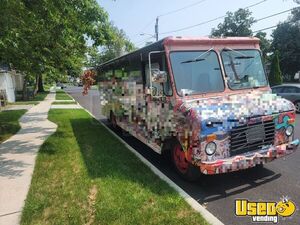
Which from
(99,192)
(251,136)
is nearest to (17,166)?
(99,192)

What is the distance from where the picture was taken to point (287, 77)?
48.8m

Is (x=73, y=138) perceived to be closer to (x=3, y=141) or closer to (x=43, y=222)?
(x=3, y=141)

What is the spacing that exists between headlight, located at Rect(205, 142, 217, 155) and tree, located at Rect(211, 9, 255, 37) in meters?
64.2

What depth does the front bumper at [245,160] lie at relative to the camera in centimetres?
516

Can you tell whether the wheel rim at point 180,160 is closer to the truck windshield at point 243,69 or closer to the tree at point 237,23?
the truck windshield at point 243,69

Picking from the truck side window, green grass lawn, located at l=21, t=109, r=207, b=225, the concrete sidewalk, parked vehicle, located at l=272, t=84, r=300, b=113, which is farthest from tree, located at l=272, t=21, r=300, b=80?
the truck side window

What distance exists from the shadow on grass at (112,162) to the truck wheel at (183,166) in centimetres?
54

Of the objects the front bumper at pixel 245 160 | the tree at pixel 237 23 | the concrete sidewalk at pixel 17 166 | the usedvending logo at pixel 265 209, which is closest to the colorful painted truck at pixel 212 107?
the front bumper at pixel 245 160

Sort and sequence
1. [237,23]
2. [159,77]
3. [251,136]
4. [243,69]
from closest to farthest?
[251,136] < [159,77] < [243,69] < [237,23]

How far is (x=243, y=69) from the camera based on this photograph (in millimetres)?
6605

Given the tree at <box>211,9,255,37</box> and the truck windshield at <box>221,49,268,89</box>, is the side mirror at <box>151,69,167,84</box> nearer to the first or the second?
the truck windshield at <box>221,49,268,89</box>

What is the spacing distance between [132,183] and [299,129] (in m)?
7.47

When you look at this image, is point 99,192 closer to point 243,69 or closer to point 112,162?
point 112,162

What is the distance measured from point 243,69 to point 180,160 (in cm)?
222
